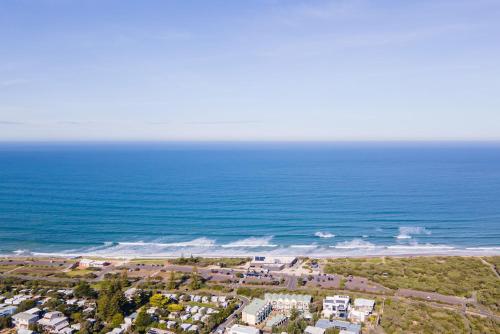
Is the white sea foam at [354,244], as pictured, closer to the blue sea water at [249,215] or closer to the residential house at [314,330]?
the blue sea water at [249,215]

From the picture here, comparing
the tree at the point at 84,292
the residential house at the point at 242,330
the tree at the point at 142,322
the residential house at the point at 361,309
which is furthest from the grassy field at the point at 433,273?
the tree at the point at 84,292

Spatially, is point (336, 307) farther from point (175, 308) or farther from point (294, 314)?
point (175, 308)

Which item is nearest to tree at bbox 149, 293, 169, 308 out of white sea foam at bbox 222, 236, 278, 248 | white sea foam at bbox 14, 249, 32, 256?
white sea foam at bbox 222, 236, 278, 248

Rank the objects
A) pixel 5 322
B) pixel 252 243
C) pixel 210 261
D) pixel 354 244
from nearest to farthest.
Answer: pixel 5 322 < pixel 210 261 < pixel 354 244 < pixel 252 243

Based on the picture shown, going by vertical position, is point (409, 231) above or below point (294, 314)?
above

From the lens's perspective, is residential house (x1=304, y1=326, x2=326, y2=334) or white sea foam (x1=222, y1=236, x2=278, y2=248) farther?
white sea foam (x1=222, y1=236, x2=278, y2=248)

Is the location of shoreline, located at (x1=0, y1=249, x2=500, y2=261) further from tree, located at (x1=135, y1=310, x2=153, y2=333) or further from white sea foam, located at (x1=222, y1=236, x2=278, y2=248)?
tree, located at (x1=135, y1=310, x2=153, y2=333)

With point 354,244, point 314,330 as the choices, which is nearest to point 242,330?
point 314,330
